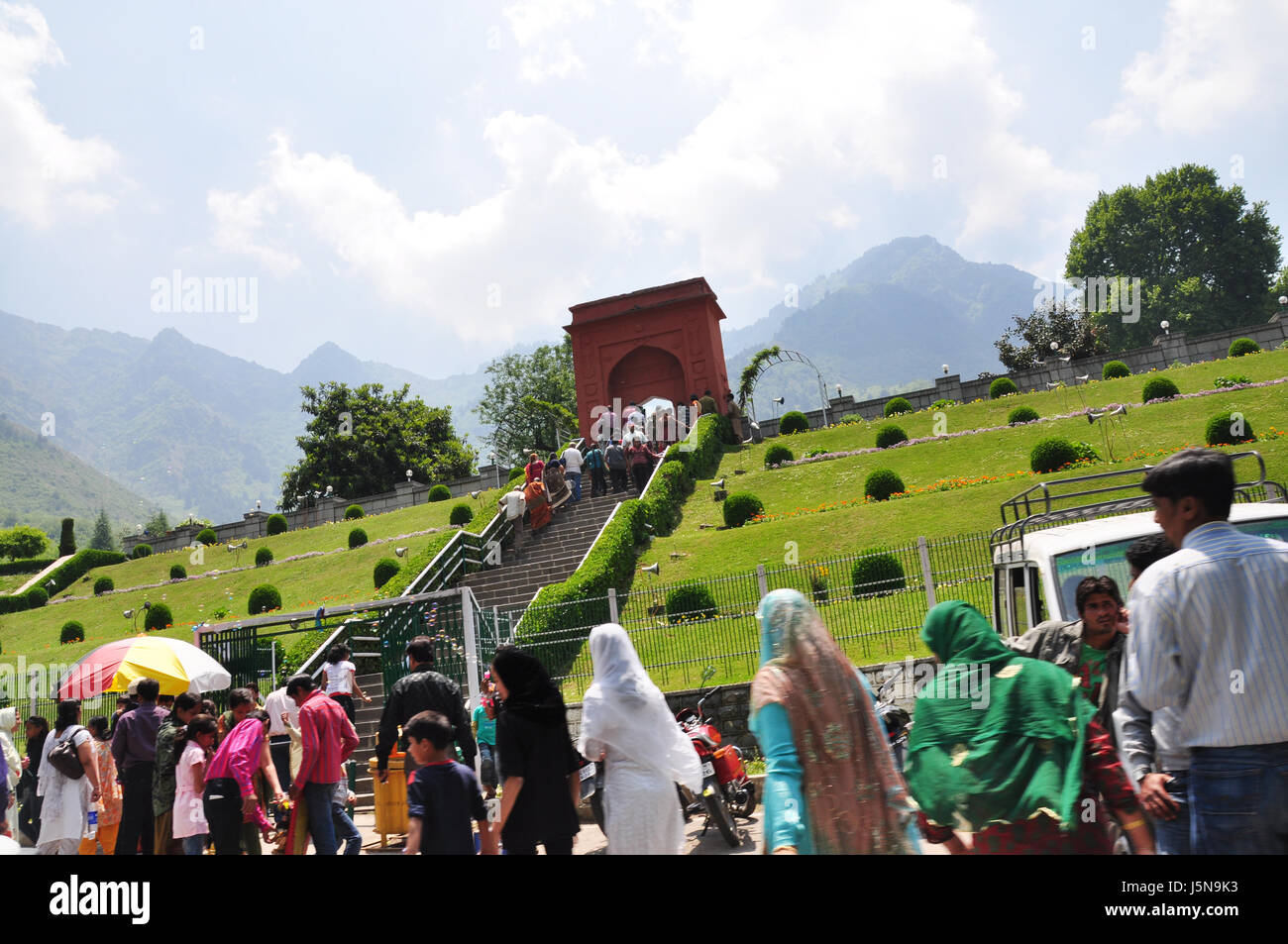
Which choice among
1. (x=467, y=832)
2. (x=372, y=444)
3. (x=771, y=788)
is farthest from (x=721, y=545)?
(x=372, y=444)

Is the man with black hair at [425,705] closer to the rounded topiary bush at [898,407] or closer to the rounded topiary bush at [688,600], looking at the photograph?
the rounded topiary bush at [688,600]

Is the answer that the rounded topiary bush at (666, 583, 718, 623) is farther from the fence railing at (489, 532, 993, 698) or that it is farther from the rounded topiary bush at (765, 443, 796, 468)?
the rounded topiary bush at (765, 443, 796, 468)

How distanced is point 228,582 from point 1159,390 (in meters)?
28.1

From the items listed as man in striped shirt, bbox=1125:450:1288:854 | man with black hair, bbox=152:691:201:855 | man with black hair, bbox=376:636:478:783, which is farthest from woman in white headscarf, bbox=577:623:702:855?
man with black hair, bbox=152:691:201:855

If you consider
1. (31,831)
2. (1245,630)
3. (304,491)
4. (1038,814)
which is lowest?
(31,831)

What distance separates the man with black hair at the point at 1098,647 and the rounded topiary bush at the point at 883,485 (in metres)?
15.3

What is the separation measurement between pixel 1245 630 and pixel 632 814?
98.9 inches

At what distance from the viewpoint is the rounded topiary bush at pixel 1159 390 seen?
23.8 meters

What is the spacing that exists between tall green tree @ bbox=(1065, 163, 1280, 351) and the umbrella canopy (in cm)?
5802

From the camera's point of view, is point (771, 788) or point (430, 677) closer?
point (771, 788)

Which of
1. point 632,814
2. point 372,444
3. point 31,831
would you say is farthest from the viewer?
point 372,444

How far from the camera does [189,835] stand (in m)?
6.79

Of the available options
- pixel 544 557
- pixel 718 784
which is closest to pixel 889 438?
pixel 544 557
